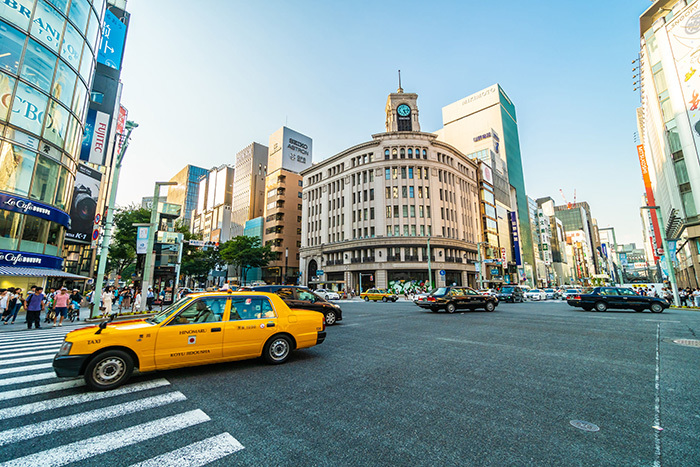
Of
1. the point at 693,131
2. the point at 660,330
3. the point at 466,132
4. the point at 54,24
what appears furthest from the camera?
the point at 466,132

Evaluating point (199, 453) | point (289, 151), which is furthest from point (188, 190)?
point (199, 453)

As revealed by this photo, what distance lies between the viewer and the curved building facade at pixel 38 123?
19.6 m

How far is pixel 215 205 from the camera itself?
392 feet

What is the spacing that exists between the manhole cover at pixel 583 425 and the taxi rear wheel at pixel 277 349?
5217 mm

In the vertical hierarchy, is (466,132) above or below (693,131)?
above

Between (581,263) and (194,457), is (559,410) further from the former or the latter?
(581,263)

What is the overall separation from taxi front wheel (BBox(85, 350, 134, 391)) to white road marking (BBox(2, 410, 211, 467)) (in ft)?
6.49

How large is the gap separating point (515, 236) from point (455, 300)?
7664 centimetres

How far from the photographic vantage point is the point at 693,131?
29938mm

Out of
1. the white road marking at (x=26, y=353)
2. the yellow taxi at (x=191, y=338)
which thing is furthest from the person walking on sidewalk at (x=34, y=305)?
the yellow taxi at (x=191, y=338)

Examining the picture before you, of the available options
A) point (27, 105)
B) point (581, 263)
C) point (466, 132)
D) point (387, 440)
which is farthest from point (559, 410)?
point (581, 263)

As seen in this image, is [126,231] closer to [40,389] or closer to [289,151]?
[40,389]

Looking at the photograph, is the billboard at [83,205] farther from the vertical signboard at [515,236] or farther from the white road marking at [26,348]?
the vertical signboard at [515,236]

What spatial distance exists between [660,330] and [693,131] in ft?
109
